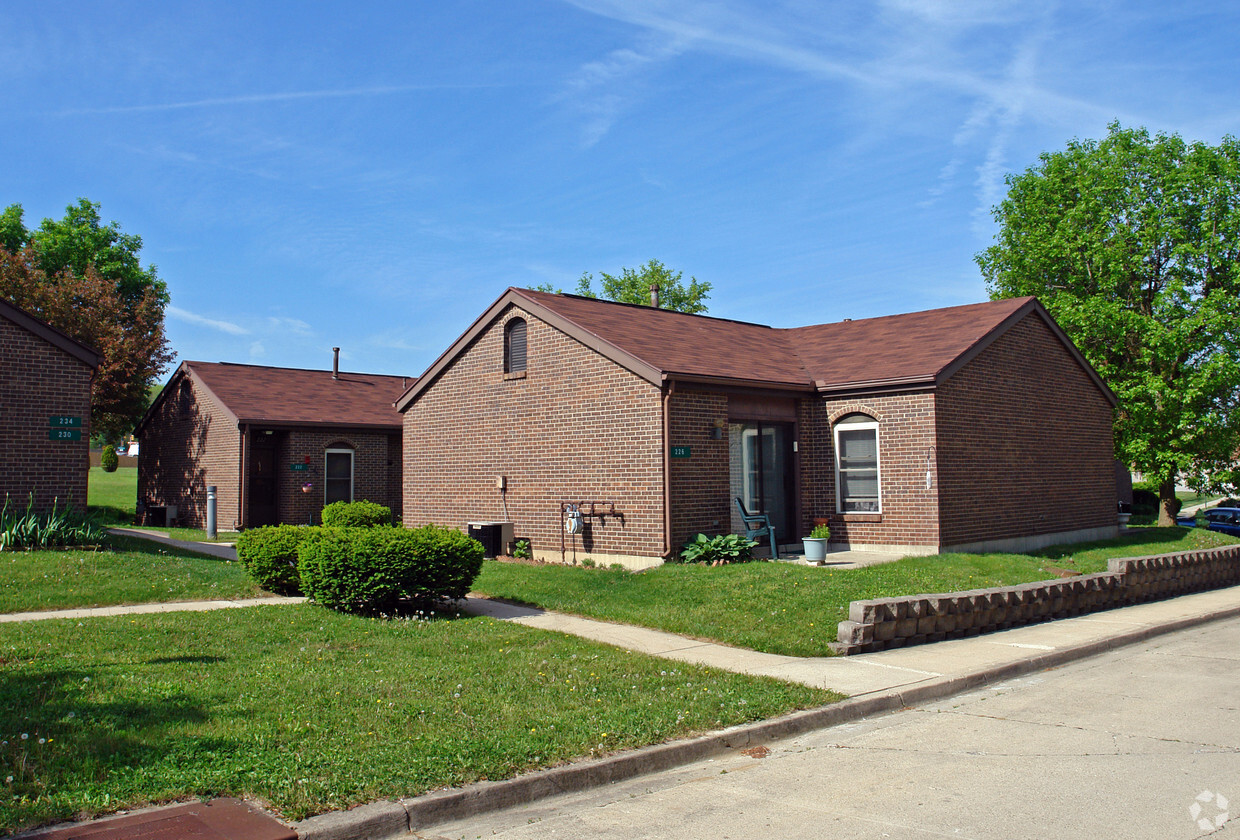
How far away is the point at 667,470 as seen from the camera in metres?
15.8

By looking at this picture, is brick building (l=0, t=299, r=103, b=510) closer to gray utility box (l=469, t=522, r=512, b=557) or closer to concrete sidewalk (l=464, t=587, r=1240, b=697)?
gray utility box (l=469, t=522, r=512, b=557)

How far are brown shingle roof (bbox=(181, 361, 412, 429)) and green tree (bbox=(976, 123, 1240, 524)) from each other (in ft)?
70.9

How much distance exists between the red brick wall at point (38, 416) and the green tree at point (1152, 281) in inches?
1041

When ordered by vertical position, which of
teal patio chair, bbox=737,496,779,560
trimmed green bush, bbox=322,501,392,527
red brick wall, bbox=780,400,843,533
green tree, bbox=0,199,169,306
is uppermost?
green tree, bbox=0,199,169,306

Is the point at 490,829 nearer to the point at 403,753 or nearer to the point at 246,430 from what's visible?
the point at 403,753

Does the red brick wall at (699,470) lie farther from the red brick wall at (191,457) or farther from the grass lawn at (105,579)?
the red brick wall at (191,457)

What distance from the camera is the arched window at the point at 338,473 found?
27344 millimetres

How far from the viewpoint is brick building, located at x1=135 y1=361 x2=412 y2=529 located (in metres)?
26.4

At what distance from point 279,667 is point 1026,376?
16.7 meters

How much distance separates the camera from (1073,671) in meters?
9.95

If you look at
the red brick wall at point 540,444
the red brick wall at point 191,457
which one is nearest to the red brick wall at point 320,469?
the red brick wall at point 191,457

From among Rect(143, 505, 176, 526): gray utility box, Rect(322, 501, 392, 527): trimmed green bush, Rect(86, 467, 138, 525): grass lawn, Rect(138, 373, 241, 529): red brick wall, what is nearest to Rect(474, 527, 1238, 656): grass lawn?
Rect(322, 501, 392, 527): trimmed green bush

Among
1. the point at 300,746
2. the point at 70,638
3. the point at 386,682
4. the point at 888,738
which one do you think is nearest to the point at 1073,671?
the point at 888,738

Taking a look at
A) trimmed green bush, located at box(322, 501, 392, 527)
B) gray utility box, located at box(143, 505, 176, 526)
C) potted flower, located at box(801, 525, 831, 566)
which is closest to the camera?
potted flower, located at box(801, 525, 831, 566)
